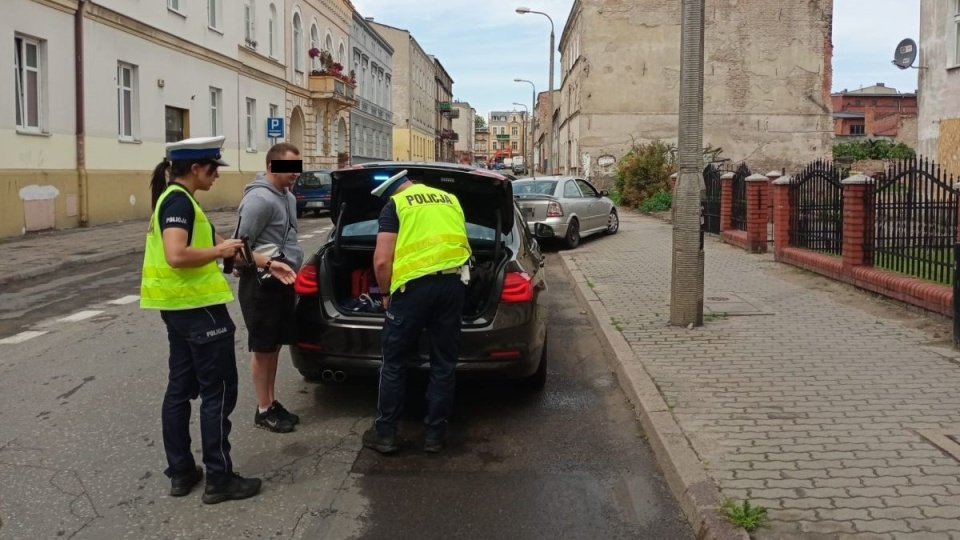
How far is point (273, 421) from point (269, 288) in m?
0.89

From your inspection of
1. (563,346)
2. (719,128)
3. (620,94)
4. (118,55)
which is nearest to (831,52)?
(719,128)

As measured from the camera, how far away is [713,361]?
699cm


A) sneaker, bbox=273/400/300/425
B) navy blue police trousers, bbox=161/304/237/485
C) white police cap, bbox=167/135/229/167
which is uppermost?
white police cap, bbox=167/135/229/167

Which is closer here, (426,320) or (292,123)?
(426,320)

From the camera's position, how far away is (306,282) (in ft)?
19.0

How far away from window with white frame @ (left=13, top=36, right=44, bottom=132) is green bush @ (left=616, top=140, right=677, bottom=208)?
1708 centimetres

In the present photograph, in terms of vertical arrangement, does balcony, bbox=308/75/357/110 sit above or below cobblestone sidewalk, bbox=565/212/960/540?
above

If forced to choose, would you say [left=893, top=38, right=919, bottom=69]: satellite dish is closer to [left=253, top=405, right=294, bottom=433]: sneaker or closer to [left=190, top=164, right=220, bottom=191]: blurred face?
[left=253, top=405, right=294, bottom=433]: sneaker

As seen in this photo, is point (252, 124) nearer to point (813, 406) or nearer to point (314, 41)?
point (314, 41)

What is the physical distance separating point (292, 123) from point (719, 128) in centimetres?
1822

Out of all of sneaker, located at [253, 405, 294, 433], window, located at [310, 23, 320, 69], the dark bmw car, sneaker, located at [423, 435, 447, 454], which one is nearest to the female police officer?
sneaker, located at [253, 405, 294, 433]

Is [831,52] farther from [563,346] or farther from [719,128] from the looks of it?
[563,346]

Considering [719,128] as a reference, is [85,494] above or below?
below

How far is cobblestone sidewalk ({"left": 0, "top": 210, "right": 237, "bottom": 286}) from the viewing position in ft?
43.1
